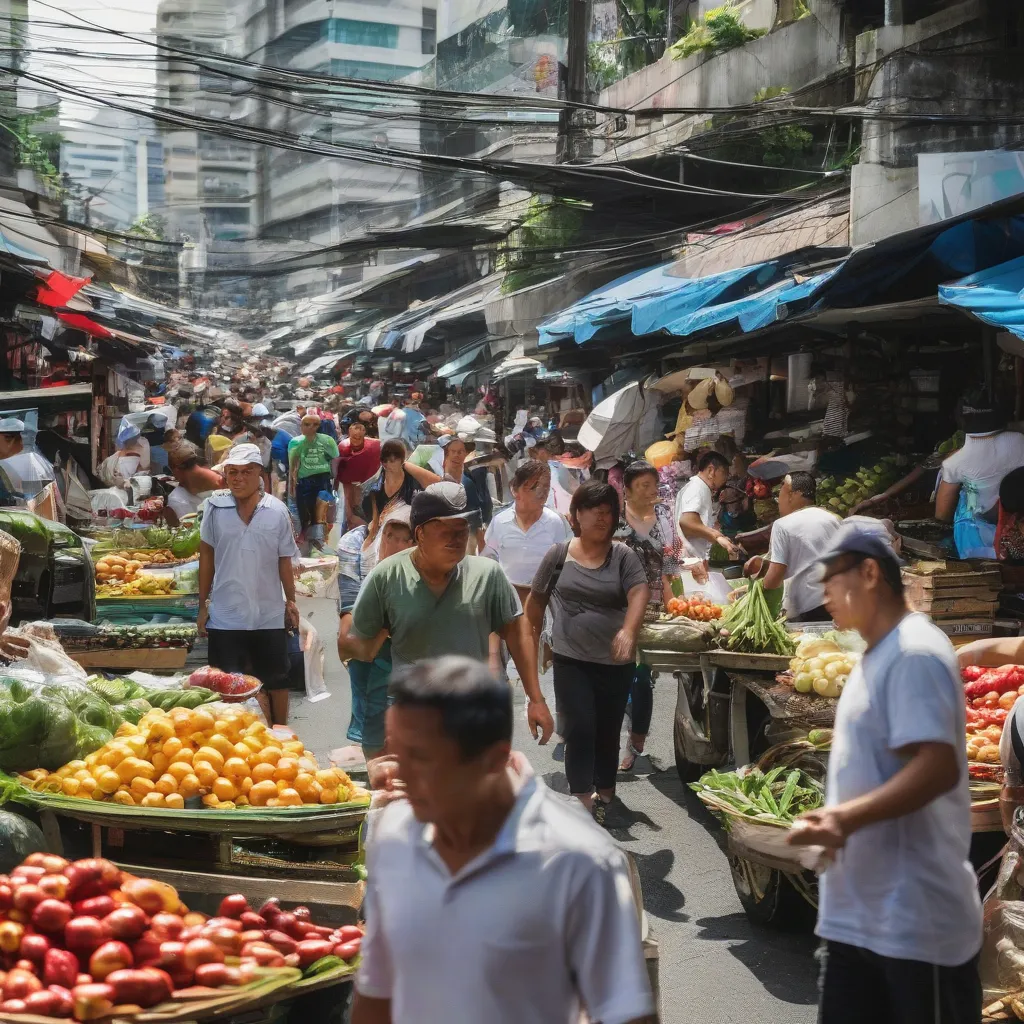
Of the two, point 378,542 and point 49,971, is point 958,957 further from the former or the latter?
point 378,542

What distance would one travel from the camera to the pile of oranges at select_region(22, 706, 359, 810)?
16.1ft

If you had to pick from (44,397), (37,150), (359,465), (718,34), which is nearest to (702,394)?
(359,465)

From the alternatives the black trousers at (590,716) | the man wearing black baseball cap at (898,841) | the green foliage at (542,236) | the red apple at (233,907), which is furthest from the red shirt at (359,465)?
the man wearing black baseball cap at (898,841)

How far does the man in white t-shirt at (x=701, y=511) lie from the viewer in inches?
393

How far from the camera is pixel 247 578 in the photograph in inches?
303

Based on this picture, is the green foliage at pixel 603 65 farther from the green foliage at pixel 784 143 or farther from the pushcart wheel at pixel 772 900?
the pushcart wheel at pixel 772 900

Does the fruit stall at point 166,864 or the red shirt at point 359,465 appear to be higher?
the red shirt at point 359,465

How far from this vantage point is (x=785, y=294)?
10.8 m

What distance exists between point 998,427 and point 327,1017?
23.0ft

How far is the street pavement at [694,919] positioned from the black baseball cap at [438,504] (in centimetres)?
200

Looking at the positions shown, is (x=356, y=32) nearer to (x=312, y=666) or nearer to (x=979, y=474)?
(x=312, y=666)

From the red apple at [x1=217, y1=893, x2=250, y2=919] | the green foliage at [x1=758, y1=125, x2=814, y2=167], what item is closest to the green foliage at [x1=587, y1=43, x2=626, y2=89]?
the green foliage at [x1=758, y1=125, x2=814, y2=167]

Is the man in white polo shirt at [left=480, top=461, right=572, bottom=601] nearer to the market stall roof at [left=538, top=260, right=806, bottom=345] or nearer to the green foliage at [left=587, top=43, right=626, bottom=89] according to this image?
the market stall roof at [left=538, top=260, right=806, bottom=345]

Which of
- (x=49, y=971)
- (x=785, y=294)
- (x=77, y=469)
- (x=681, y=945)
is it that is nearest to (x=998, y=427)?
(x=785, y=294)
